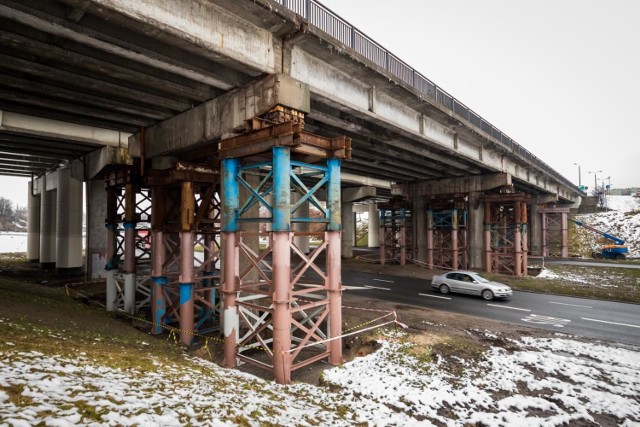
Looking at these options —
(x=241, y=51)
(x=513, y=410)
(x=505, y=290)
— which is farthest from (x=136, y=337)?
(x=505, y=290)

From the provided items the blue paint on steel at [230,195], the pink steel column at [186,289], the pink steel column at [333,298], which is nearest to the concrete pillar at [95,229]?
the pink steel column at [186,289]

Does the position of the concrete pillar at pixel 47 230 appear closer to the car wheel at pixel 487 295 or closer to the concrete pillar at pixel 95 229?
the concrete pillar at pixel 95 229

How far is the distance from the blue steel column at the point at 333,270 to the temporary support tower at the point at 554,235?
146ft

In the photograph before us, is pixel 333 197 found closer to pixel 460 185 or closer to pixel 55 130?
pixel 55 130

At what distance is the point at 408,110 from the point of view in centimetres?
1647

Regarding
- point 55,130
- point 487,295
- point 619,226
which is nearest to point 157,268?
point 55,130

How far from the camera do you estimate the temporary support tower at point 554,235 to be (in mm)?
45000

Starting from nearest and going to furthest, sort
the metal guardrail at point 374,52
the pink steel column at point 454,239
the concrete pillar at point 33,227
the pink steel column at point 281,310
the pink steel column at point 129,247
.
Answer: the pink steel column at point 281,310
the metal guardrail at point 374,52
the pink steel column at point 129,247
the pink steel column at point 454,239
the concrete pillar at point 33,227

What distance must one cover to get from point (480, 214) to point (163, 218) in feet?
87.5

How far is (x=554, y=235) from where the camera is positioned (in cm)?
5194

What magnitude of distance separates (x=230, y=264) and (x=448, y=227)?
2758cm

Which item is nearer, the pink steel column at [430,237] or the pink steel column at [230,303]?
the pink steel column at [230,303]

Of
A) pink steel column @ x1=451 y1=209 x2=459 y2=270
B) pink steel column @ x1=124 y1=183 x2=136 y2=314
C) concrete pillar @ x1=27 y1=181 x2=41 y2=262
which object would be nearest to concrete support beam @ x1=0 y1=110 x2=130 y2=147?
pink steel column @ x1=124 y1=183 x2=136 y2=314

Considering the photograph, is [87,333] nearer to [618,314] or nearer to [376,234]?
[618,314]
